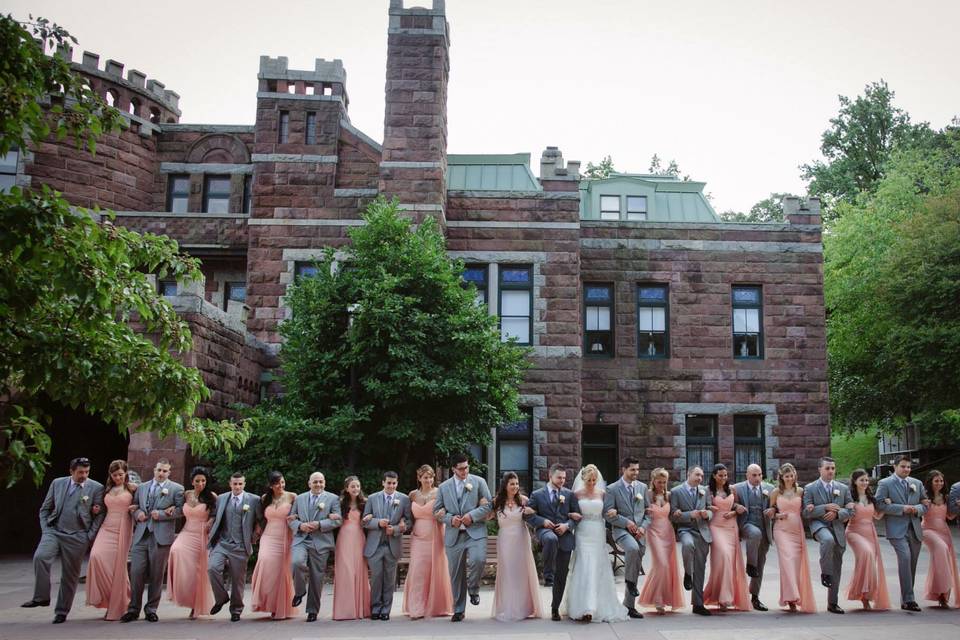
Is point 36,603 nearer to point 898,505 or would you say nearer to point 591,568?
point 591,568

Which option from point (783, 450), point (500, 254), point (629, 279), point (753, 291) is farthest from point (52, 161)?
point (783, 450)

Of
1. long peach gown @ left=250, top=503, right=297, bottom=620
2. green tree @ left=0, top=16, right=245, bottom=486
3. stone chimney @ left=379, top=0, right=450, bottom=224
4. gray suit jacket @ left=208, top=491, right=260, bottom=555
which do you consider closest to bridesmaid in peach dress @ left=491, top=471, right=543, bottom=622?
long peach gown @ left=250, top=503, right=297, bottom=620

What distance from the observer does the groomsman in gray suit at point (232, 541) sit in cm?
1105

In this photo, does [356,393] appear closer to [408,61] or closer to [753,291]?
[408,61]

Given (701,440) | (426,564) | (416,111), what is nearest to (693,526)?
(426,564)

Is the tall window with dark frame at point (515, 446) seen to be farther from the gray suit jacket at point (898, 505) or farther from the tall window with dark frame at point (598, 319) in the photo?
the gray suit jacket at point (898, 505)

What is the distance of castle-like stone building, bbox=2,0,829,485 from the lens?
69.4ft

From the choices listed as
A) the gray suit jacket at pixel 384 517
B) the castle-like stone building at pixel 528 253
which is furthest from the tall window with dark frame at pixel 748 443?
the gray suit jacket at pixel 384 517

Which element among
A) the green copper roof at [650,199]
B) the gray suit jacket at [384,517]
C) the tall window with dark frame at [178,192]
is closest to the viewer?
the gray suit jacket at [384,517]

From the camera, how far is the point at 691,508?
11.5 meters

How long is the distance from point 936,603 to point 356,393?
Answer: 31.6ft

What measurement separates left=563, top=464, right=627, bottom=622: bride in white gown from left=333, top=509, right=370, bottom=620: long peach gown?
8.27 ft

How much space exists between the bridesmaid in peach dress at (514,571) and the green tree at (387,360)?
4630 mm

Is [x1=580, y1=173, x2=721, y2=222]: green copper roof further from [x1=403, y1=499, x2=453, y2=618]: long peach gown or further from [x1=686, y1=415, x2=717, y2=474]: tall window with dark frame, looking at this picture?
[x1=403, y1=499, x2=453, y2=618]: long peach gown
